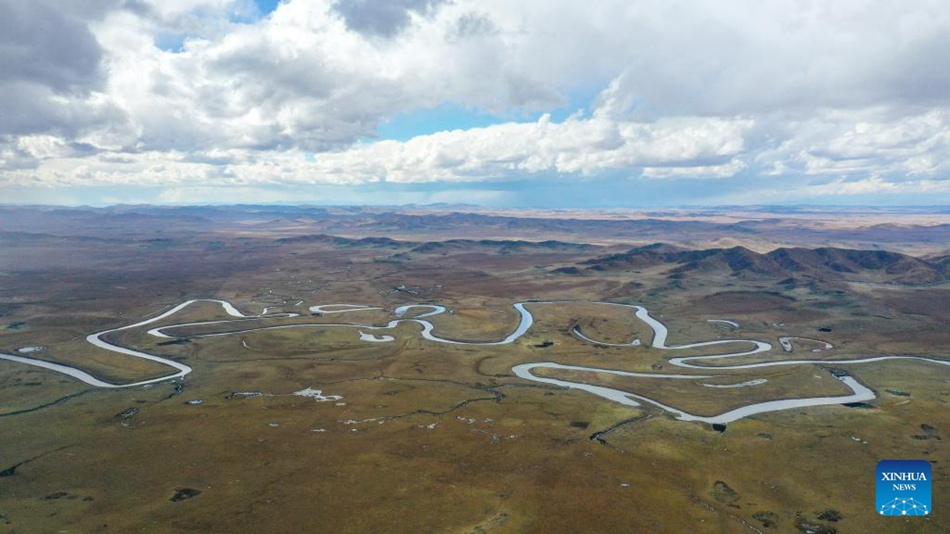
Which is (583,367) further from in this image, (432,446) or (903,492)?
(903,492)

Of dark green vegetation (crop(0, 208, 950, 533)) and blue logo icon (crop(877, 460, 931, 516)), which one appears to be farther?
dark green vegetation (crop(0, 208, 950, 533))

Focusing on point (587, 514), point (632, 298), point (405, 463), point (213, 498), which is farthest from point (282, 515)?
point (632, 298)

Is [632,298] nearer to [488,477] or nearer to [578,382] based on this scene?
[578,382]

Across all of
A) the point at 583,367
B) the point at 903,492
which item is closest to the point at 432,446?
the point at 583,367

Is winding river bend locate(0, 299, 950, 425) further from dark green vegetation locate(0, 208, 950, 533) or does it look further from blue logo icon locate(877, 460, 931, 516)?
blue logo icon locate(877, 460, 931, 516)

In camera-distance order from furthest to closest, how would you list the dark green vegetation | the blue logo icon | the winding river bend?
the winding river bend < the dark green vegetation < the blue logo icon

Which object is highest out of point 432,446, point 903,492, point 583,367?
point 903,492

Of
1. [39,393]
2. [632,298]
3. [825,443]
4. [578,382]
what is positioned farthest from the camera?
[632,298]

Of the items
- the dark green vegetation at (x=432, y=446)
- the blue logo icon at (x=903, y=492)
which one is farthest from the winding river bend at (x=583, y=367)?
the blue logo icon at (x=903, y=492)

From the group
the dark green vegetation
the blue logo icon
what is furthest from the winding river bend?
the blue logo icon
